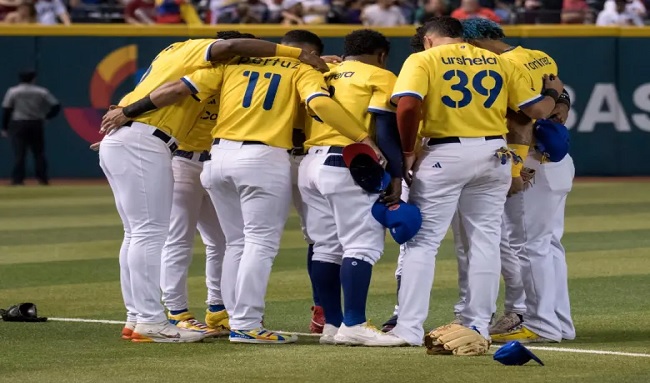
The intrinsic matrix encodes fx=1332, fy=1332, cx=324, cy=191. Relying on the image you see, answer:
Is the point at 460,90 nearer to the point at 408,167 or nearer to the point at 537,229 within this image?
the point at 408,167

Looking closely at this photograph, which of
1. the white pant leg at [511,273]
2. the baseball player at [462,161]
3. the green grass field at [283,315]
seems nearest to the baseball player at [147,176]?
the green grass field at [283,315]

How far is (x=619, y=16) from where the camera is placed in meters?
22.5

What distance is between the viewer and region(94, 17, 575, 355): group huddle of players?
25.5 ft

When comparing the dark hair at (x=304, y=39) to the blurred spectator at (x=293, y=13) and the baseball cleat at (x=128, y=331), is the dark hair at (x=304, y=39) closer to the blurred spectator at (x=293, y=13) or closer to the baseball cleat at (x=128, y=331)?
the baseball cleat at (x=128, y=331)

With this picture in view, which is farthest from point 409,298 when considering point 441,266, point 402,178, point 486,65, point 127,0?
point 127,0

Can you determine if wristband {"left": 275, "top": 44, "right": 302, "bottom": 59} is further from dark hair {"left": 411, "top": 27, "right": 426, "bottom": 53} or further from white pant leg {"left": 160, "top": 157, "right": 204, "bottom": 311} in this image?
white pant leg {"left": 160, "top": 157, "right": 204, "bottom": 311}

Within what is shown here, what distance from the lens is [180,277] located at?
8.72 meters

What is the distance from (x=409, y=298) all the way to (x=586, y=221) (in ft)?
28.2

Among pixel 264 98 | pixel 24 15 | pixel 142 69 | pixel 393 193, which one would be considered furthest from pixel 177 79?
pixel 24 15

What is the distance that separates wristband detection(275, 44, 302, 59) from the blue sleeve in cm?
64

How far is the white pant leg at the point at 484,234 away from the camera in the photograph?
7.79 metres

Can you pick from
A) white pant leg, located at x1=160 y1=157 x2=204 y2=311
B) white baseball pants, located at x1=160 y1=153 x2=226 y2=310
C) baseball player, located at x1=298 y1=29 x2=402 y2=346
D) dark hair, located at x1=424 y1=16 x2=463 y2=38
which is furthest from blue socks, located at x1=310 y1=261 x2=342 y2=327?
dark hair, located at x1=424 y1=16 x2=463 y2=38

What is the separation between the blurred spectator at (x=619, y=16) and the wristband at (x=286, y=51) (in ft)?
49.5

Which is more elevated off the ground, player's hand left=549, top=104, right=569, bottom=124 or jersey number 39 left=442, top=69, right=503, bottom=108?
jersey number 39 left=442, top=69, right=503, bottom=108
